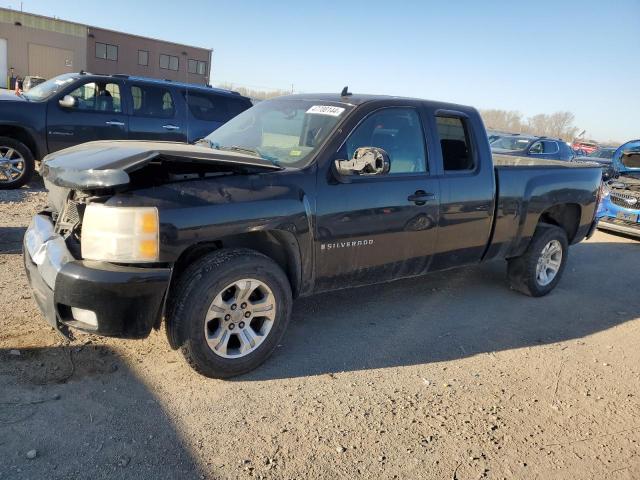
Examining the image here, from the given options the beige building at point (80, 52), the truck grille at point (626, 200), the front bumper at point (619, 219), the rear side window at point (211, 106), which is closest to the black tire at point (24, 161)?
the rear side window at point (211, 106)

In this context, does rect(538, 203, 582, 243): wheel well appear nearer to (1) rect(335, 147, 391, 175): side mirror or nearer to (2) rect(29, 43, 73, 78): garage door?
(1) rect(335, 147, 391, 175): side mirror

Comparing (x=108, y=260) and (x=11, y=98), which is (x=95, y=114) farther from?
(x=108, y=260)

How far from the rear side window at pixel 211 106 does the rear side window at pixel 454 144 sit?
5775mm

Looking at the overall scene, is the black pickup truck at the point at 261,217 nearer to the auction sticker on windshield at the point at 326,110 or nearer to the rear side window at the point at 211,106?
the auction sticker on windshield at the point at 326,110

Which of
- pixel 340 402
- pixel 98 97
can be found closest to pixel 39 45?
pixel 98 97

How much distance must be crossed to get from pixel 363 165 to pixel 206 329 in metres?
1.58

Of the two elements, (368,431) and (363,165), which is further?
(363,165)

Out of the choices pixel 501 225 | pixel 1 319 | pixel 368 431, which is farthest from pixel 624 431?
pixel 1 319

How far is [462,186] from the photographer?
445 cm

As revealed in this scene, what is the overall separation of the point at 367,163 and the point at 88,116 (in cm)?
627

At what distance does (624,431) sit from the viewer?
10.7 ft

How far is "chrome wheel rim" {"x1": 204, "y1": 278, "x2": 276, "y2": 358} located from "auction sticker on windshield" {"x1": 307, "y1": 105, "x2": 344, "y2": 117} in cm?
148

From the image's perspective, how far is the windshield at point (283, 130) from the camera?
3.76 metres

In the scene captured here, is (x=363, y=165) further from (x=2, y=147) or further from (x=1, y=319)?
(x=2, y=147)
